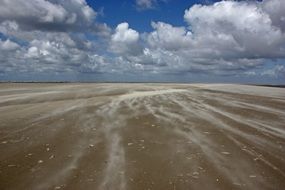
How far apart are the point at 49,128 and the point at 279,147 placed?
7760mm

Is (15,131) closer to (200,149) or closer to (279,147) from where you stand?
(200,149)

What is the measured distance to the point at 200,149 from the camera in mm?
8844

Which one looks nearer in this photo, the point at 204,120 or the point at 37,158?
the point at 37,158

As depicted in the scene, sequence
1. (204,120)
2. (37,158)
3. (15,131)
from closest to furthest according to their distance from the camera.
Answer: (37,158) → (15,131) → (204,120)

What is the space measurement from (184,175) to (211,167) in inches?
33.1

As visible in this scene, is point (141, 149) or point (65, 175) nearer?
point (65, 175)

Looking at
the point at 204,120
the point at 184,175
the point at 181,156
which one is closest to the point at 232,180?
the point at 184,175

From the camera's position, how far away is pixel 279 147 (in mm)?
9227

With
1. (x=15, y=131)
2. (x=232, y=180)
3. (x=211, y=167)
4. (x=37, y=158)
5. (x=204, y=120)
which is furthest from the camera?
(x=204, y=120)

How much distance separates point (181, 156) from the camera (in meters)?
8.18

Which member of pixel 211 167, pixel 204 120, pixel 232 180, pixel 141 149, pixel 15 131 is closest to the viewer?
pixel 232 180

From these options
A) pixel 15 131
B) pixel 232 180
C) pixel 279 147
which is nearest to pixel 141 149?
pixel 232 180

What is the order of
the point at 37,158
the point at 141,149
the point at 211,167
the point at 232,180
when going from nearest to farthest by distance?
the point at 232,180, the point at 211,167, the point at 37,158, the point at 141,149

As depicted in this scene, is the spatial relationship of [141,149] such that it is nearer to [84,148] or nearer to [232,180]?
[84,148]
